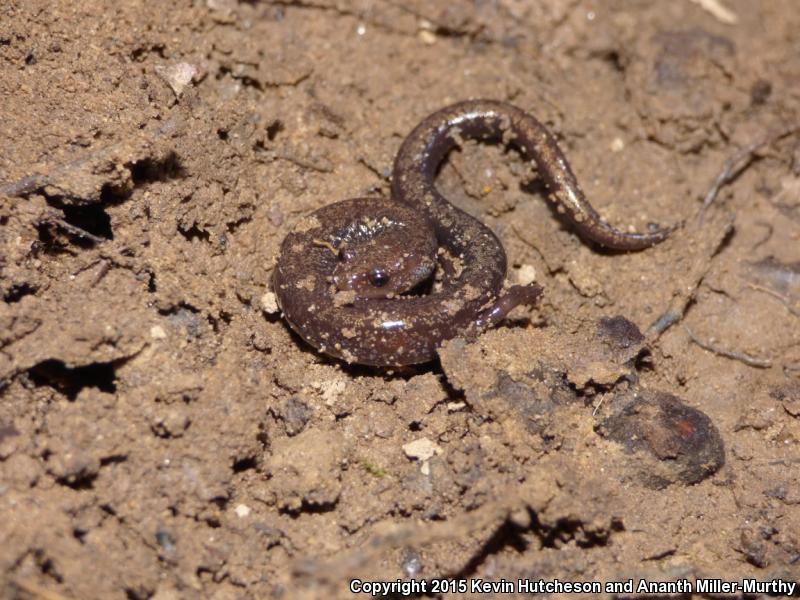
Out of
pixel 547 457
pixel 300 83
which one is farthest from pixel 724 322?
pixel 300 83

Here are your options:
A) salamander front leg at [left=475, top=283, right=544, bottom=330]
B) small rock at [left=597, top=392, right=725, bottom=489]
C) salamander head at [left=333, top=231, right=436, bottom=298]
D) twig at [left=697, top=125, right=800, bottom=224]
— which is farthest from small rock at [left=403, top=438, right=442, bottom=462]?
twig at [left=697, top=125, right=800, bottom=224]

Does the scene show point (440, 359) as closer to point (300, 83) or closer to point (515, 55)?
point (300, 83)

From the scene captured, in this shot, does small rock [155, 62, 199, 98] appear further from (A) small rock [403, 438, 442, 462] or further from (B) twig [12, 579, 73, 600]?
(B) twig [12, 579, 73, 600]

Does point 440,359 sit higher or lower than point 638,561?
higher

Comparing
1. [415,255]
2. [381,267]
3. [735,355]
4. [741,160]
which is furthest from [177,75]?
[741,160]

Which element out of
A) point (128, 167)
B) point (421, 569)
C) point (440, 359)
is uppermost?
point (128, 167)

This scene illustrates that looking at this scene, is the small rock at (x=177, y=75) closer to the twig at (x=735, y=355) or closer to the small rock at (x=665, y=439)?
the small rock at (x=665, y=439)
